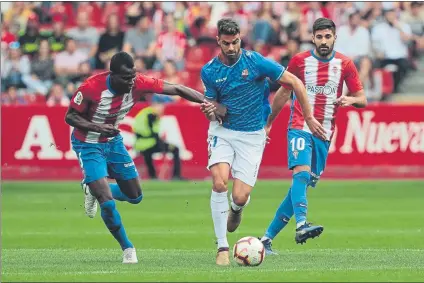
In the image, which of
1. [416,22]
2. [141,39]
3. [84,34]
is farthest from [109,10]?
[416,22]

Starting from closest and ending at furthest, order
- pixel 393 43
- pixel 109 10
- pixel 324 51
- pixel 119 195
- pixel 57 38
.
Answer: pixel 324 51, pixel 119 195, pixel 393 43, pixel 57 38, pixel 109 10

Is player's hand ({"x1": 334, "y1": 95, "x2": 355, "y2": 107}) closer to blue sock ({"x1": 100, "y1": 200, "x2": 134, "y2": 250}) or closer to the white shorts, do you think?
the white shorts

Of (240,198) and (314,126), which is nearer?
(314,126)

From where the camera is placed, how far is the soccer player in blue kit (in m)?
11.5

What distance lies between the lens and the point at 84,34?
2864 centimetres

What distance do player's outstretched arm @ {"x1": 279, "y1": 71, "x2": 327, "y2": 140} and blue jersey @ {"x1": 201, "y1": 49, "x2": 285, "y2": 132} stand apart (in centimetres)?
9

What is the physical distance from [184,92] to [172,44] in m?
15.9

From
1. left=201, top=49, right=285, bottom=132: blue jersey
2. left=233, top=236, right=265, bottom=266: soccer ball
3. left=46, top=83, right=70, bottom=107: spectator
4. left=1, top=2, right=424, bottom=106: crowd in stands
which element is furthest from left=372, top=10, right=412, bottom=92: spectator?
left=233, top=236, right=265, bottom=266: soccer ball

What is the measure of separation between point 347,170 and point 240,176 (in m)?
12.8

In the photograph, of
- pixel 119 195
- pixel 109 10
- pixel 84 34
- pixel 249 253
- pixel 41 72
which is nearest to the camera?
pixel 249 253

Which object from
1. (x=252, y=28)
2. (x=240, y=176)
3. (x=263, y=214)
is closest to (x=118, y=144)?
(x=240, y=176)

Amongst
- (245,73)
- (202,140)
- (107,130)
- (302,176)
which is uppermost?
(245,73)

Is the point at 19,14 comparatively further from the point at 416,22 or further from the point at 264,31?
the point at 416,22

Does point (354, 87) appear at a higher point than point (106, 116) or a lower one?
higher
